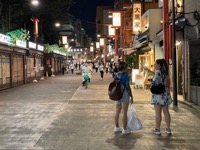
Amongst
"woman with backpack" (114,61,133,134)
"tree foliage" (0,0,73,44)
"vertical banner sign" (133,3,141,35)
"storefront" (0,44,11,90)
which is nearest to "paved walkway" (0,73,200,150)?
"woman with backpack" (114,61,133,134)

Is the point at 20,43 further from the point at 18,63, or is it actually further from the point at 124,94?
the point at 124,94

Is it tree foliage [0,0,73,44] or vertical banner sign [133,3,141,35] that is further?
tree foliage [0,0,73,44]

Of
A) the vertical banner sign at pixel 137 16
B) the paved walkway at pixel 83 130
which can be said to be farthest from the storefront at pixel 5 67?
the vertical banner sign at pixel 137 16

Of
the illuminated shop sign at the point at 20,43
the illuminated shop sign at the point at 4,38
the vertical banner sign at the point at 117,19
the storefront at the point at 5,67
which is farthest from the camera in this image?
the vertical banner sign at the point at 117,19

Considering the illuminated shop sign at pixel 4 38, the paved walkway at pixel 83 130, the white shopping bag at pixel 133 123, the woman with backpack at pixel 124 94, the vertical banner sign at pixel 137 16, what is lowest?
the paved walkway at pixel 83 130

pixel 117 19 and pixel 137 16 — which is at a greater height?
pixel 117 19

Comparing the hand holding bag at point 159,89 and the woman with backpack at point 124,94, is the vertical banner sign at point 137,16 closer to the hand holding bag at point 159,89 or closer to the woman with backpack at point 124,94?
the woman with backpack at point 124,94

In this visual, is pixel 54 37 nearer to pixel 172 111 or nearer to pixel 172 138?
pixel 172 111

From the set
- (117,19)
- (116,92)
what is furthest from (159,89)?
(117,19)

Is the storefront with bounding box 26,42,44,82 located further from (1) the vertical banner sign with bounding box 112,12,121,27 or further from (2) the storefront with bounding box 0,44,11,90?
(1) the vertical banner sign with bounding box 112,12,121,27

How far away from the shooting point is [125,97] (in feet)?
29.8

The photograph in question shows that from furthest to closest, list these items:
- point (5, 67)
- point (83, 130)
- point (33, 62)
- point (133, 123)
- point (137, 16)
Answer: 1. point (33, 62)
2. point (137, 16)
3. point (5, 67)
4. point (83, 130)
5. point (133, 123)


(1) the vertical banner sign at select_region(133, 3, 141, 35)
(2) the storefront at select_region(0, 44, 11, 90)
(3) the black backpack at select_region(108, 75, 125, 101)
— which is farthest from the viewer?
(1) the vertical banner sign at select_region(133, 3, 141, 35)

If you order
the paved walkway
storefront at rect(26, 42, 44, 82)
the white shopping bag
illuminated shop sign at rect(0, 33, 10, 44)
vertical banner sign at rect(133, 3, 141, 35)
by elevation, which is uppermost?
vertical banner sign at rect(133, 3, 141, 35)
